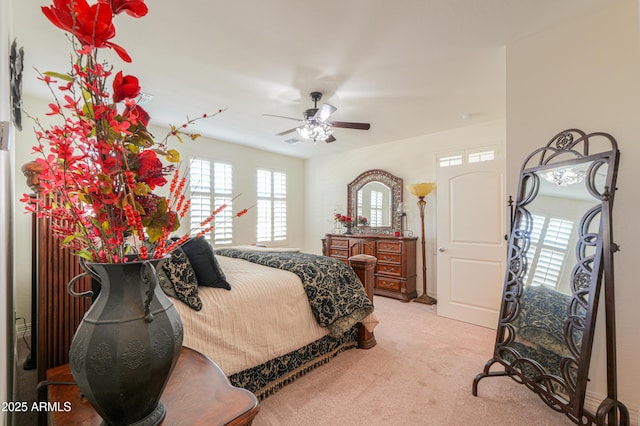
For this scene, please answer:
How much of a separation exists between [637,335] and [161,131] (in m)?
5.43

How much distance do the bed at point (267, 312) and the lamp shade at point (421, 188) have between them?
7.22 feet

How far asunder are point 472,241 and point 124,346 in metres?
3.68

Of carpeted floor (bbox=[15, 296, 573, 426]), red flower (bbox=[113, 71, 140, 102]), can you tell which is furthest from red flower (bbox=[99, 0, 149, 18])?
carpeted floor (bbox=[15, 296, 573, 426])

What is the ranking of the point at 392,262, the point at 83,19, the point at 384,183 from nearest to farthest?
the point at 83,19 < the point at 392,262 < the point at 384,183

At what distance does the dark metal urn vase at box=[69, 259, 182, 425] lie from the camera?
69cm

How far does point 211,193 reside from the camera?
5.03 metres

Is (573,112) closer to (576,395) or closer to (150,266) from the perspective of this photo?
(576,395)

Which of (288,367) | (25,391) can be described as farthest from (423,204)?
(25,391)

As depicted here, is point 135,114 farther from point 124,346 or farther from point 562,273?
point 562,273

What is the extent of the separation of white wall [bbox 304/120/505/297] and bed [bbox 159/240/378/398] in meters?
2.39

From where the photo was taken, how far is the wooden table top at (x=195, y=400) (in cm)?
84

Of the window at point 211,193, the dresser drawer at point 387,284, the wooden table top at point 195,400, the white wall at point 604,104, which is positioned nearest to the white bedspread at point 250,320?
the wooden table top at point 195,400

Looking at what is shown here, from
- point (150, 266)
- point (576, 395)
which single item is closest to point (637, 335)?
point (576, 395)

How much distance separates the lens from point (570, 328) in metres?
1.74
